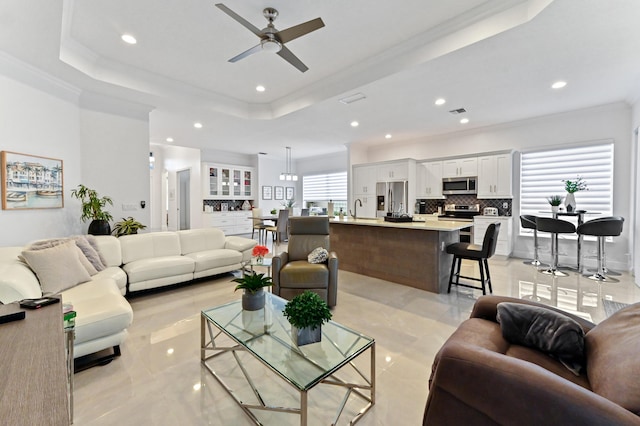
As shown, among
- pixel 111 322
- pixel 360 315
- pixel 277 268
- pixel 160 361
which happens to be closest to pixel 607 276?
pixel 360 315

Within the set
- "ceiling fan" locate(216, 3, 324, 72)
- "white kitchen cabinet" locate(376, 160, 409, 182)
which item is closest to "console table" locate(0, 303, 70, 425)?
"ceiling fan" locate(216, 3, 324, 72)

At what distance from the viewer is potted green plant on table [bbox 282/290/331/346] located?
1.61 meters

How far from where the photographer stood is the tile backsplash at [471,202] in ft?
19.0

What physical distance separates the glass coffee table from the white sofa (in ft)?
2.37

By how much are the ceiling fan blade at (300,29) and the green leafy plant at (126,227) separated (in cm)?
373

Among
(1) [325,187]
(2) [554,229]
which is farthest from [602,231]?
(1) [325,187]

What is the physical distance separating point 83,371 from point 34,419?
1882 millimetres

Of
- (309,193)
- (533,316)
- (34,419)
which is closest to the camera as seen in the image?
(34,419)

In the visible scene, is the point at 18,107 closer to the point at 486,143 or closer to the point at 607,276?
the point at 486,143

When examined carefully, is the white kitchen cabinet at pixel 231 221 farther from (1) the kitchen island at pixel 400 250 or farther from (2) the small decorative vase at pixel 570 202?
(2) the small decorative vase at pixel 570 202

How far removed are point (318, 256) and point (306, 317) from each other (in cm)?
164

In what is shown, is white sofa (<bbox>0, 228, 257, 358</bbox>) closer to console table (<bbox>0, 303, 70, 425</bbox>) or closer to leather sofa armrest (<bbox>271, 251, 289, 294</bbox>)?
console table (<bbox>0, 303, 70, 425</bbox>)

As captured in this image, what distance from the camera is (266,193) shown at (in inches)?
387

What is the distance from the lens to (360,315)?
9.62ft
